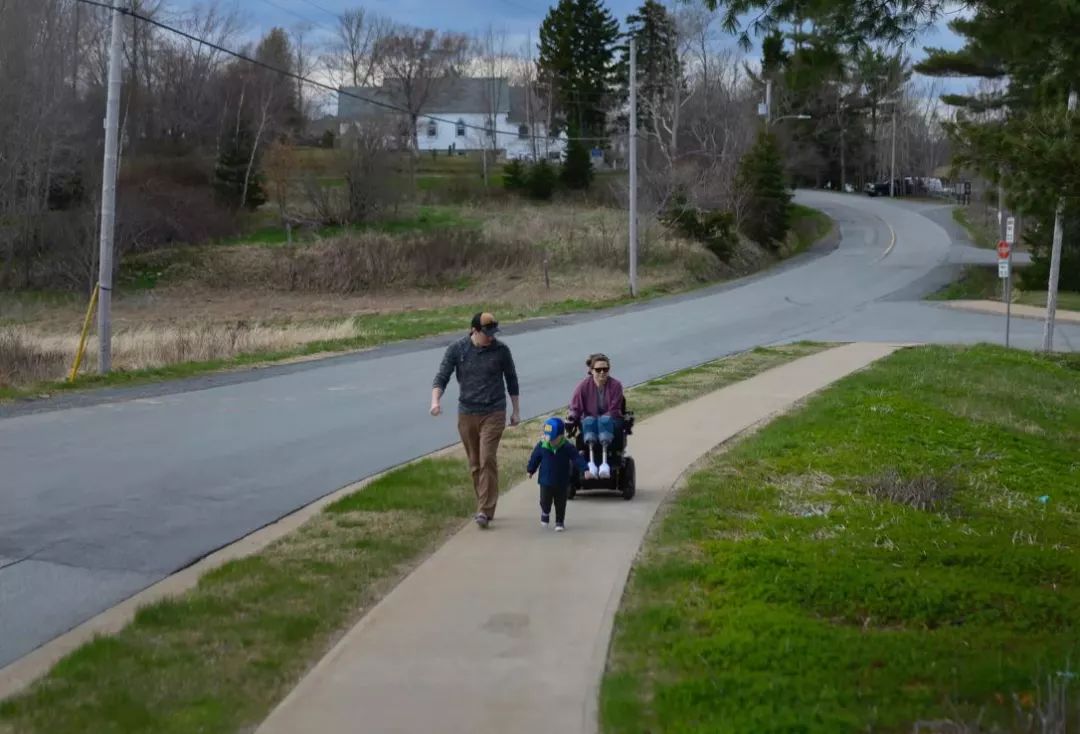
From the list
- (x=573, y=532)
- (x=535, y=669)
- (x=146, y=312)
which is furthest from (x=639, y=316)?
(x=535, y=669)

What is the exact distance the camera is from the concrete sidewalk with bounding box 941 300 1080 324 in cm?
3723

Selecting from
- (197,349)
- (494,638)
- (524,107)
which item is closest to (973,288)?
(197,349)

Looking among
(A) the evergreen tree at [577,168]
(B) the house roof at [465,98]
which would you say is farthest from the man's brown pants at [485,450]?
(B) the house roof at [465,98]

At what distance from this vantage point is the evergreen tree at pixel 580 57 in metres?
78.5

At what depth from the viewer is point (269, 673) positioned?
625 centimetres

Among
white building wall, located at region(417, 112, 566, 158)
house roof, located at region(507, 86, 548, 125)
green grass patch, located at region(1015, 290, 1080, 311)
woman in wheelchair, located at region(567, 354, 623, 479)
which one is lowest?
green grass patch, located at region(1015, 290, 1080, 311)

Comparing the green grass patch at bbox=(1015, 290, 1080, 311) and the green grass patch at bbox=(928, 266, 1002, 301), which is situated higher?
the green grass patch at bbox=(928, 266, 1002, 301)

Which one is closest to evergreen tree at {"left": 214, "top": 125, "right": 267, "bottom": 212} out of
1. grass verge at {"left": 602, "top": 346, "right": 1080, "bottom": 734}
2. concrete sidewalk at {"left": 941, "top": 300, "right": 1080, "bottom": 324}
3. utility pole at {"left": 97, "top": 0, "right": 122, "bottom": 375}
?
concrete sidewalk at {"left": 941, "top": 300, "right": 1080, "bottom": 324}

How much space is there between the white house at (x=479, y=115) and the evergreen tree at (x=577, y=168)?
13639mm

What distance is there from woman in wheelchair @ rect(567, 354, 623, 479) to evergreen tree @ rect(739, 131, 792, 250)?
4880cm

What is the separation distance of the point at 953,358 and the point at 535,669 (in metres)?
19.4

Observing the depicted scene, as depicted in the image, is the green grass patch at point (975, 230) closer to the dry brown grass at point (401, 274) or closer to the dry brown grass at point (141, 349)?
the dry brown grass at point (401, 274)

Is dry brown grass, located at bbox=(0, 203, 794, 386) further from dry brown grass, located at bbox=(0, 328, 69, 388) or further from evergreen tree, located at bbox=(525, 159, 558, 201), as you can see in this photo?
dry brown grass, located at bbox=(0, 328, 69, 388)

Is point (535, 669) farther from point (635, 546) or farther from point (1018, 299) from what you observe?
point (1018, 299)
